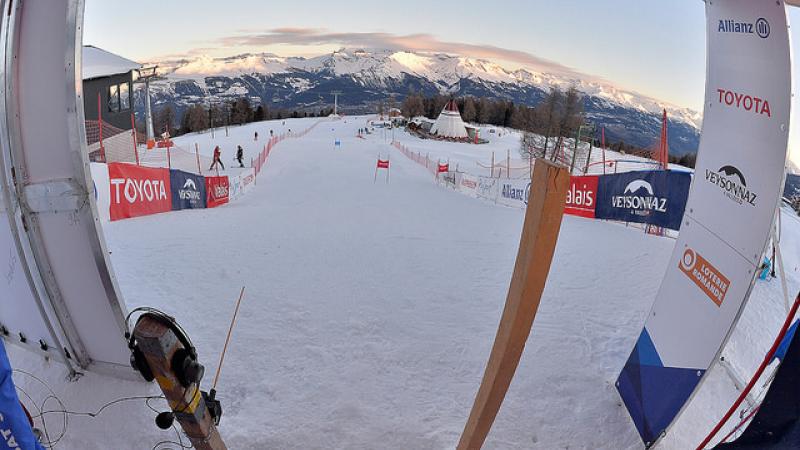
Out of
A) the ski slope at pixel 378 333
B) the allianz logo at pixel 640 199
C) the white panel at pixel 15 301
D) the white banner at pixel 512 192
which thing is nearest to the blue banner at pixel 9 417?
the ski slope at pixel 378 333

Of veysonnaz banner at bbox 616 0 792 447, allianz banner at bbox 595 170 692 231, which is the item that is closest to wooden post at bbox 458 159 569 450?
veysonnaz banner at bbox 616 0 792 447

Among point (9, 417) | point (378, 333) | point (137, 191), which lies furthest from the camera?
point (137, 191)

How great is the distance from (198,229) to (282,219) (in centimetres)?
242

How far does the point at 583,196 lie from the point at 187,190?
13.3 metres

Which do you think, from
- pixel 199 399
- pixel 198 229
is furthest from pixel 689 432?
pixel 198 229

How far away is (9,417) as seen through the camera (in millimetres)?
2176

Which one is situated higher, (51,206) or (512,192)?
(51,206)

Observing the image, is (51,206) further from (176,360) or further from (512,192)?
(512,192)

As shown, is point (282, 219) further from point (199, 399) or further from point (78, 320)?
point (199, 399)

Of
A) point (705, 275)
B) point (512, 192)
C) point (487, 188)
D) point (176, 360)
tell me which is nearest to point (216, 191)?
point (512, 192)

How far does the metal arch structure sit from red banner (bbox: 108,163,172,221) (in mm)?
7839

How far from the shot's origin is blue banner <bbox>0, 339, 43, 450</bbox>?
2146mm

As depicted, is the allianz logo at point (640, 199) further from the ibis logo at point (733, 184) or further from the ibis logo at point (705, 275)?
the ibis logo at point (733, 184)

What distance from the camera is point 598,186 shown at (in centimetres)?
1598
